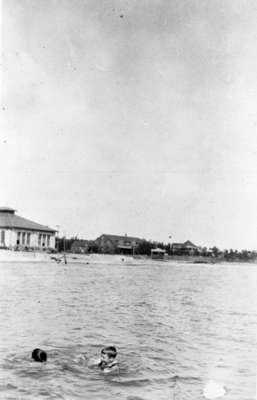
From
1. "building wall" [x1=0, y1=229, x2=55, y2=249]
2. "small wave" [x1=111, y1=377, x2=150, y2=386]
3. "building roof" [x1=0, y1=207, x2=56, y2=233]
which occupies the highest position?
"building roof" [x1=0, y1=207, x2=56, y2=233]

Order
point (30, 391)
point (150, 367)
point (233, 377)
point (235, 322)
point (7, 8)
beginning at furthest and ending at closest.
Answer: point (235, 322), point (7, 8), point (150, 367), point (233, 377), point (30, 391)

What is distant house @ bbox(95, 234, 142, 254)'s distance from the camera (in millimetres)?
115938

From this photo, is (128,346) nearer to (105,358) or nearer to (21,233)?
(105,358)

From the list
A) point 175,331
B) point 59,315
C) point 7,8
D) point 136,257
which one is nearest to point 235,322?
point 175,331

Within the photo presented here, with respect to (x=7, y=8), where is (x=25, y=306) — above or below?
below

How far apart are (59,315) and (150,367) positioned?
839cm

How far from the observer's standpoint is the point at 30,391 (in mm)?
8586

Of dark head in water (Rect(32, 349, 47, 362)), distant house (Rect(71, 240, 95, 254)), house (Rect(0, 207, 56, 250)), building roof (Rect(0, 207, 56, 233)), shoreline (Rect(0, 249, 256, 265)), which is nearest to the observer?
dark head in water (Rect(32, 349, 47, 362))

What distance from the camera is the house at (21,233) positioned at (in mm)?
76438

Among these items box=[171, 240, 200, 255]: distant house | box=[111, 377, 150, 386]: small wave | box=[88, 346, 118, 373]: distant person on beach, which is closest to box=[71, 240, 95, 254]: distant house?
box=[171, 240, 200, 255]: distant house

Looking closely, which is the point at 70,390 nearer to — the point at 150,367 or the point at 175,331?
the point at 150,367

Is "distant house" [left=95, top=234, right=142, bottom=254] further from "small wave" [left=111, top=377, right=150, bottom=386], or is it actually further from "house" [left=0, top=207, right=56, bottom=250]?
"small wave" [left=111, top=377, right=150, bottom=386]

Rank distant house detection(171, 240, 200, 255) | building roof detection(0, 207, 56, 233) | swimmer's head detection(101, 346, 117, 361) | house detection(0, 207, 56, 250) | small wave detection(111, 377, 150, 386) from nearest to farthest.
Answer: small wave detection(111, 377, 150, 386), swimmer's head detection(101, 346, 117, 361), house detection(0, 207, 56, 250), building roof detection(0, 207, 56, 233), distant house detection(171, 240, 200, 255)

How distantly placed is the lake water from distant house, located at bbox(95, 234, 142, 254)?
90.6 meters
